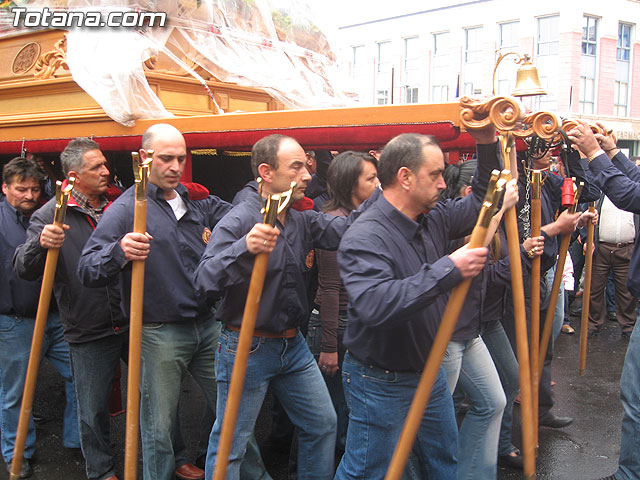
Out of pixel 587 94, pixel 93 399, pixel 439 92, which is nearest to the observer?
pixel 93 399

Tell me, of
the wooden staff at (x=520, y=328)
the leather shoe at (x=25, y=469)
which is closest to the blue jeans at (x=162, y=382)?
the leather shoe at (x=25, y=469)

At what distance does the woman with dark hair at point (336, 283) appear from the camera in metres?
3.43

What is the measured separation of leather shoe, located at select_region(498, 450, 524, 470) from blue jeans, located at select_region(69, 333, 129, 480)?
7.71 feet

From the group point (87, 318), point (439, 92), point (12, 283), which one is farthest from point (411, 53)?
point (87, 318)

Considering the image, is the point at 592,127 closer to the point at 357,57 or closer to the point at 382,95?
the point at 382,95

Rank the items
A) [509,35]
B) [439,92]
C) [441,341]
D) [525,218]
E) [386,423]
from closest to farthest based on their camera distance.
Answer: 1. [441,341]
2. [386,423]
3. [525,218]
4. [509,35]
5. [439,92]

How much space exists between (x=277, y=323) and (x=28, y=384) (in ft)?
4.83

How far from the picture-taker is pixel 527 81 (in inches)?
140

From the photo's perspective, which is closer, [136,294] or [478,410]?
[136,294]

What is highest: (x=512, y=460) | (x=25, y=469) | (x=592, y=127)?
(x=592, y=127)

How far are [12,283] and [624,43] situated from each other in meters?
27.7

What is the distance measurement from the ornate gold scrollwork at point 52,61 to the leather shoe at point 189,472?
3.21 meters

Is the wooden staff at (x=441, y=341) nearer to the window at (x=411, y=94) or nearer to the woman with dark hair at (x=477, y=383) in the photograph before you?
the woman with dark hair at (x=477, y=383)

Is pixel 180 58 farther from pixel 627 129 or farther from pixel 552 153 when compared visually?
pixel 627 129
